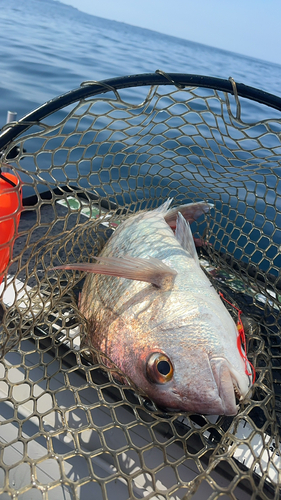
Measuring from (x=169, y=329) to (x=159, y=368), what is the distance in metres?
0.20

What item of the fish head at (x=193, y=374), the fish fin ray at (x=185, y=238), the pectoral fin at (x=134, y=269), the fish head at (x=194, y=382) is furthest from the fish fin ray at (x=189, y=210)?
the fish head at (x=194, y=382)

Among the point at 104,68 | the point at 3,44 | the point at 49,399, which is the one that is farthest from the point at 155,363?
the point at 3,44

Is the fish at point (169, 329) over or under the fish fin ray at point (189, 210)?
under

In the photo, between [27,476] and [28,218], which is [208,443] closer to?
[27,476]

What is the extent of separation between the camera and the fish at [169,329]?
5.11 feet

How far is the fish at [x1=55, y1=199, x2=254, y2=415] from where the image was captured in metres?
1.56

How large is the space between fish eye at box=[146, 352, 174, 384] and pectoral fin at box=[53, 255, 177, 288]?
0.40 m

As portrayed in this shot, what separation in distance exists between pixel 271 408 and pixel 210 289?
70 cm

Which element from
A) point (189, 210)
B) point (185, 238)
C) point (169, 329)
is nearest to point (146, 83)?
point (185, 238)

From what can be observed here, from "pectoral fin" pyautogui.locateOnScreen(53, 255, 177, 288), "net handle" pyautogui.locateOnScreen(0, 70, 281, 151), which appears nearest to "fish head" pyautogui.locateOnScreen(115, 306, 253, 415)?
"pectoral fin" pyautogui.locateOnScreen(53, 255, 177, 288)

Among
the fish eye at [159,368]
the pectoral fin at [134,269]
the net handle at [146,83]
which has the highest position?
the net handle at [146,83]

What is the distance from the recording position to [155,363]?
5.32 ft

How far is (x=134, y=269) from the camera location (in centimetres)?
180

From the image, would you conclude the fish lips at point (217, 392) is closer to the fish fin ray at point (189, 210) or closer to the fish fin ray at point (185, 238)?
the fish fin ray at point (185, 238)
